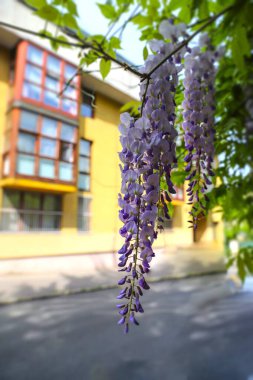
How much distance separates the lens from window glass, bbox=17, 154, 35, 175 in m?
2.83

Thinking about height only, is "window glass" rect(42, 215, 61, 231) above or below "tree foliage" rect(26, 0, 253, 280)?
below

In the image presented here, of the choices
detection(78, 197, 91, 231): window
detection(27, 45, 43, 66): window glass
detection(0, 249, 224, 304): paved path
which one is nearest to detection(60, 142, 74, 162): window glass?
detection(78, 197, 91, 231): window

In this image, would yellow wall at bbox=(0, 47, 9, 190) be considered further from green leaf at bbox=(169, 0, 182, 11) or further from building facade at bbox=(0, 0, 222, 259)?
green leaf at bbox=(169, 0, 182, 11)

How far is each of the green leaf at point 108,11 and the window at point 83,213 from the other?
2.48 metres

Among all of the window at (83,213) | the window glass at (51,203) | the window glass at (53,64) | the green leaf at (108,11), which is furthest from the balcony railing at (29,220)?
the green leaf at (108,11)

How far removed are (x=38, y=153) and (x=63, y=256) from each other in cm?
111

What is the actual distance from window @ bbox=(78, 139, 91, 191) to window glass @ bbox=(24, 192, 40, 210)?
519 millimetres

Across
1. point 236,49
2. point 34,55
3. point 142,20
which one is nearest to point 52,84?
point 34,55

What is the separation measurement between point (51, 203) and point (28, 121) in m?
0.96

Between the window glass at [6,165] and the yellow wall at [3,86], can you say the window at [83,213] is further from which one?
the yellow wall at [3,86]

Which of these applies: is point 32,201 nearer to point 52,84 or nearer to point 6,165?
point 6,165

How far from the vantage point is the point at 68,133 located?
3109 millimetres

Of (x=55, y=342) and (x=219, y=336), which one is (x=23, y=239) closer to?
(x=55, y=342)

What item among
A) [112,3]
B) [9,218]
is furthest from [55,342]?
[9,218]
